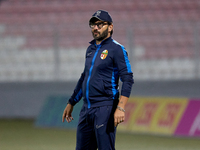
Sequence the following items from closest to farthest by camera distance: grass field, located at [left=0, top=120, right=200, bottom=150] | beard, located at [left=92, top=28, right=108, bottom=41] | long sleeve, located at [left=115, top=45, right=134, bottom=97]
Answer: long sleeve, located at [left=115, top=45, right=134, bottom=97] < beard, located at [left=92, top=28, right=108, bottom=41] < grass field, located at [left=0, top=120, right=200, bottom=150]

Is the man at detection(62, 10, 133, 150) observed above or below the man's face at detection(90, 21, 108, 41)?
below

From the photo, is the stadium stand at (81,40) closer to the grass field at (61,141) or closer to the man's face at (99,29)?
the grass field at (61,141)

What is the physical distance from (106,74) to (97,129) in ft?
1.66

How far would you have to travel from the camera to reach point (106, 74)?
176 inches

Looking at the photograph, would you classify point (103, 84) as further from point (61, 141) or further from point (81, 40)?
point (81, 40)

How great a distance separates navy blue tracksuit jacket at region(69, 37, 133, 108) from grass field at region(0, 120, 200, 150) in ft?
12.6

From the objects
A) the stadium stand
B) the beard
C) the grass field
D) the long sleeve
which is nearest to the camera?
the long sleeve

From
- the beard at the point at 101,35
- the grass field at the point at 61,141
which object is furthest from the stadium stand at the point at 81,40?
the beard at the point at 101,35

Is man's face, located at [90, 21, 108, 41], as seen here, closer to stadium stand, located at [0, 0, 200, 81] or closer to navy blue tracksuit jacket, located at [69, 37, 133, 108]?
navy blue tracksuit jacket, located at [69, 37, 133, 108]

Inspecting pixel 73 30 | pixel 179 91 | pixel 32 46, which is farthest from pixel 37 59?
pixel 179 91

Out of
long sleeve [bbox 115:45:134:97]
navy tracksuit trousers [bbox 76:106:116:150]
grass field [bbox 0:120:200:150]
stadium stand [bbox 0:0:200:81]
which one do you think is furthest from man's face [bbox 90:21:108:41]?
stadium stand [bbox 0:0:200:81]

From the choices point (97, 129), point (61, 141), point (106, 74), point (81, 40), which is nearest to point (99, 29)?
point (106, 74)

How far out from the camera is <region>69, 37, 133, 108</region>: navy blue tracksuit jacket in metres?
4.43

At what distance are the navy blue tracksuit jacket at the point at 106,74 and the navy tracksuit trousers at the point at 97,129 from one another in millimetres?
69
